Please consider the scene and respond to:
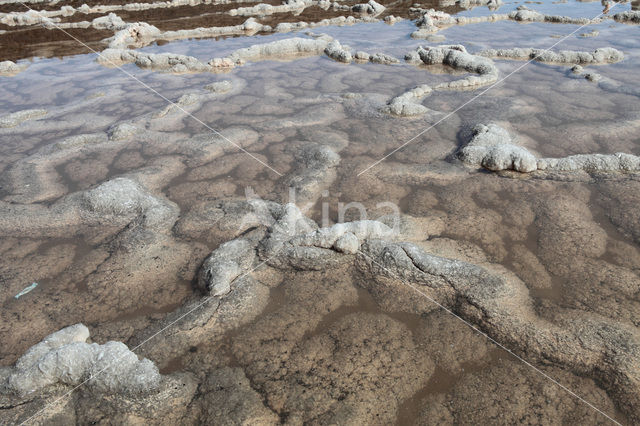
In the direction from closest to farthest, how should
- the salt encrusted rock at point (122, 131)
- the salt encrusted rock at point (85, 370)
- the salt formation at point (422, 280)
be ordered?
the salt encrusted rock at point (85, 370)
the salt formation at point (422, 280)
the salt encrusted rock at point (122, 131)

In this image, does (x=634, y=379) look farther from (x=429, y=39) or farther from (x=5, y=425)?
(x=429, y=39)

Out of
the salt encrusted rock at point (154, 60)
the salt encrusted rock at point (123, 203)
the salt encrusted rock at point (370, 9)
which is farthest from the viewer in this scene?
the salt encrusted rock at point (370, 9)

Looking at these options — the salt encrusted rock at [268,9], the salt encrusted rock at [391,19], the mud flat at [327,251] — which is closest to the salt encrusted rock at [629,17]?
the mud flat at [327,251]

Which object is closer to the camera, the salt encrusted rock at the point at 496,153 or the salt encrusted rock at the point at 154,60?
the salt encrusted rock at the point at 496,153

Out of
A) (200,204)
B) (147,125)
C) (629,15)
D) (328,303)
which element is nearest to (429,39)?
(629,15)

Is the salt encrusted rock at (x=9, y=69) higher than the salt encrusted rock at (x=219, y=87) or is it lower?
higher

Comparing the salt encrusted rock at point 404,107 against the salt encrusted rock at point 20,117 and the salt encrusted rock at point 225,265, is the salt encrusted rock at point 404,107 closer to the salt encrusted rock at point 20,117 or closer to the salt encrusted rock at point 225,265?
the salt encrusted rock at point 225,265

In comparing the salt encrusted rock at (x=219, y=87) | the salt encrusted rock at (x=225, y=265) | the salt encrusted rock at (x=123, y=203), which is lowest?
the salt encrusted rock at (x=225, y=265)

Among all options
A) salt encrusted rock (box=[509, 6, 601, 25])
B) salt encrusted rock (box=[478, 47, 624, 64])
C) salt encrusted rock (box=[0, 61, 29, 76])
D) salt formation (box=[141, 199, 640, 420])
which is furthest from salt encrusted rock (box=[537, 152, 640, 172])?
salt encrusted rock (box=[0, 61, 29, 76])
